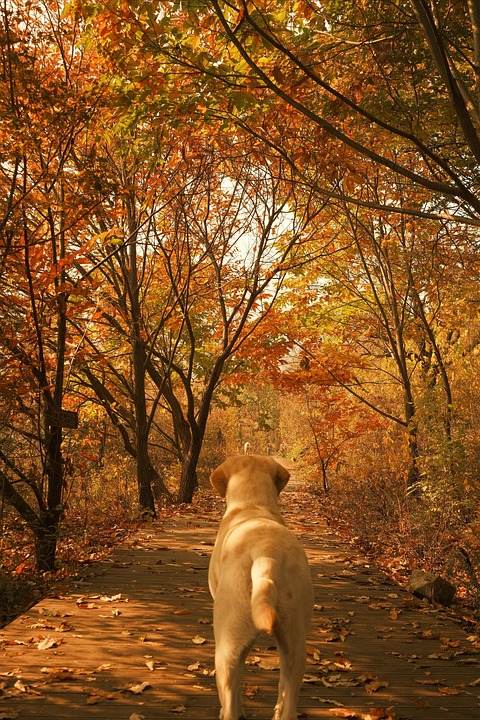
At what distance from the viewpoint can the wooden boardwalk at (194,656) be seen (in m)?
3.82

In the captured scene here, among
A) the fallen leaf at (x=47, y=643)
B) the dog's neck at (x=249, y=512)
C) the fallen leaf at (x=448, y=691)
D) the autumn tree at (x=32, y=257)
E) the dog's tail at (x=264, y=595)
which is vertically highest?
the autumn tree at (x=32, y=257)

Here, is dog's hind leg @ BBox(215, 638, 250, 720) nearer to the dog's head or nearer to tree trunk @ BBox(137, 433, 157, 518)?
the dog's head

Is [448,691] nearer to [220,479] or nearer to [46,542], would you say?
[220,479]

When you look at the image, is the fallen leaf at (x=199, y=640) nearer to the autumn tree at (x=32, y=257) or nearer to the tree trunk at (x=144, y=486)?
the autumn tree at (x=32, y=257)

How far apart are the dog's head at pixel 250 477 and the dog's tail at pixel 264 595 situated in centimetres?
98

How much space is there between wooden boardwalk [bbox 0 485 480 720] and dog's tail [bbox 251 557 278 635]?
1.35 metres

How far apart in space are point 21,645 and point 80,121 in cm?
537

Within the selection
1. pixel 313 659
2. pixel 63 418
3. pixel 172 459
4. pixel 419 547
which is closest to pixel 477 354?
pixel 419 547

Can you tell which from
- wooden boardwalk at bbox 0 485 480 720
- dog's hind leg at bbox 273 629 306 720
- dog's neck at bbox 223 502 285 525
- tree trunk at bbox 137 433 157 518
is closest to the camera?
dog's hind leg at bbox 273 629 306 720

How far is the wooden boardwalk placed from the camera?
3818 mm

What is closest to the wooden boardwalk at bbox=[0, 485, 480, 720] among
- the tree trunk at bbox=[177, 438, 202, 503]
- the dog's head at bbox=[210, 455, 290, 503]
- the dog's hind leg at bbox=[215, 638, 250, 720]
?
the dog's hind leg at bbox=[215, 638, 250, 720]

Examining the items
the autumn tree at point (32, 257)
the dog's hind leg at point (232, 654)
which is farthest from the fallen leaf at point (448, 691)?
the autumn tree at point (32, 257)

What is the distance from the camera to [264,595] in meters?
2.72

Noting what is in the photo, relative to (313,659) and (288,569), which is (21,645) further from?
(288,569)
